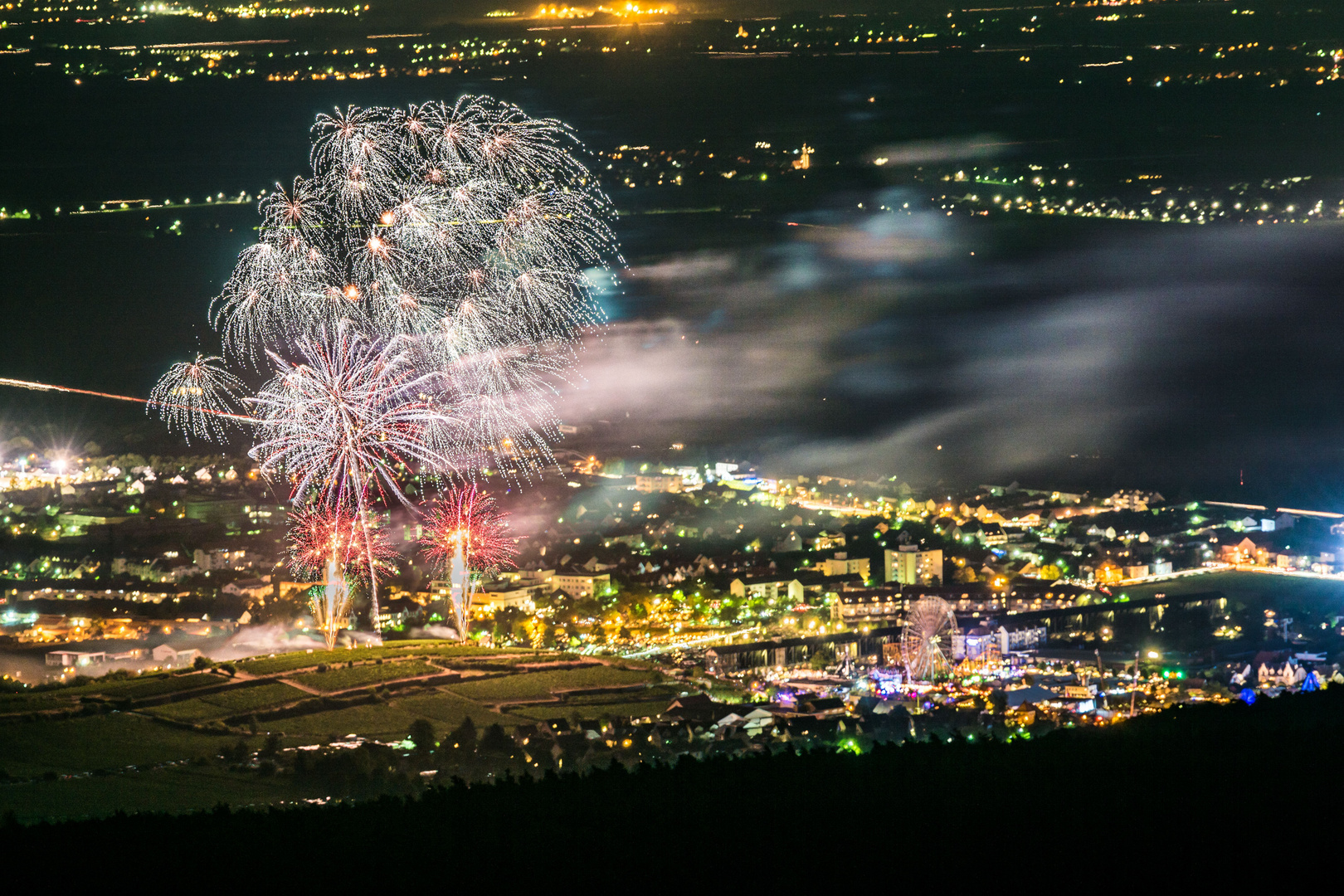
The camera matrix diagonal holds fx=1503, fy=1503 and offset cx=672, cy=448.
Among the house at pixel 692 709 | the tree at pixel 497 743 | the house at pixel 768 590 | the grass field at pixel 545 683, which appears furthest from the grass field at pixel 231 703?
the house at pixel 768 590

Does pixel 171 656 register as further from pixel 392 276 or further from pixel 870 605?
pixel 870 605

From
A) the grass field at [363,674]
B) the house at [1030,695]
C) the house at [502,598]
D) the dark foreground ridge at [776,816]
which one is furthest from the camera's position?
the house at [502,598]

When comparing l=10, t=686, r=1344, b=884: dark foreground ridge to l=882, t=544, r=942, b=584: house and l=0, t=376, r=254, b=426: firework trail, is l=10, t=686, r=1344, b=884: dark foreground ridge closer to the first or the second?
l=882, t=544, r=942, b=584: house

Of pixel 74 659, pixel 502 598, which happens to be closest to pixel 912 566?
pixel 502 598

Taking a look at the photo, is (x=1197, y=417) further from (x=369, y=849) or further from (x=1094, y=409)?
(x=369, y=849)

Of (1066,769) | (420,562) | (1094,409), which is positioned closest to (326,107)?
(420,562)

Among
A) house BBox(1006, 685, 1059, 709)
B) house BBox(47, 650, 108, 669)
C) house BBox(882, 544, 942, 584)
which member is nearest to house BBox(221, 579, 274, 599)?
house BBox(47, 650, 108, 669)

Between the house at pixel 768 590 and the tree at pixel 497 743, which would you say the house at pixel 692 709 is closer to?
the tree at pixel 497 743

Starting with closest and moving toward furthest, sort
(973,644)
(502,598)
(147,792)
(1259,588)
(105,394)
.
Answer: (147,792), (973,644), (502,598), (1259,588), (105,394)
